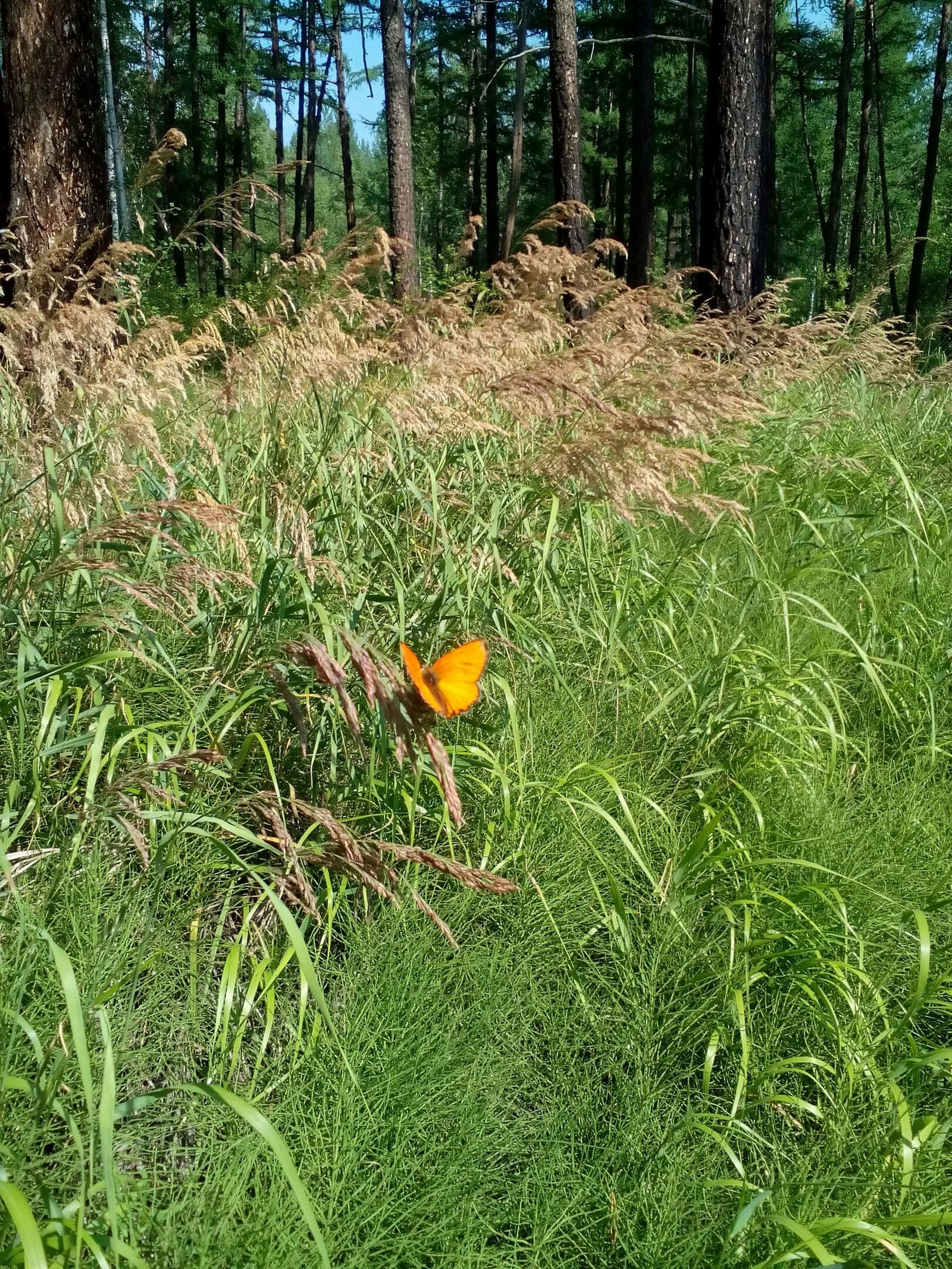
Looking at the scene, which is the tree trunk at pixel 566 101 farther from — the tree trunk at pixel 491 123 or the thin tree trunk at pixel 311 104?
the thin tree trunk at pixel 311 104

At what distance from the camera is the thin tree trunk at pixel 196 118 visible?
2247 cm

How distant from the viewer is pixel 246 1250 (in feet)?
3.45

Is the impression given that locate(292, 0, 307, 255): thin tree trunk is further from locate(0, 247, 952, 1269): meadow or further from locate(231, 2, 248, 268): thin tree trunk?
locate(0, 247, 952, 1269): meadow

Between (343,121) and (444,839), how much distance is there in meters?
26.4

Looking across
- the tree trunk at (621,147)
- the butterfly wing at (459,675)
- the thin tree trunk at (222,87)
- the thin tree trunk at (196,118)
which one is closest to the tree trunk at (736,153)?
the butterfly wing at (459,675)

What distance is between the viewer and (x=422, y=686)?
1251 millimetres

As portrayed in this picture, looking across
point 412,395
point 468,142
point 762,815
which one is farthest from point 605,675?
point 468,142

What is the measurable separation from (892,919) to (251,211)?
3.66 m

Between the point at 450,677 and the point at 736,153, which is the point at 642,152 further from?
the point at 450,677

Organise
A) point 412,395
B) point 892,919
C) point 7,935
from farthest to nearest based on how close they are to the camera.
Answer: point 412,395
point 892,919
point 7,935

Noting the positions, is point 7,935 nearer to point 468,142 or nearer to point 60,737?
point 60,737

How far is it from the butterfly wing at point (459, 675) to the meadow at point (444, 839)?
83mm

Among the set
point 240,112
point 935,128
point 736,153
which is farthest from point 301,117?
point 736,153

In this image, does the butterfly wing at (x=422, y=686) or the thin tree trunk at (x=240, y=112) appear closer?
the butterfly wing at (x=422, y=686)
